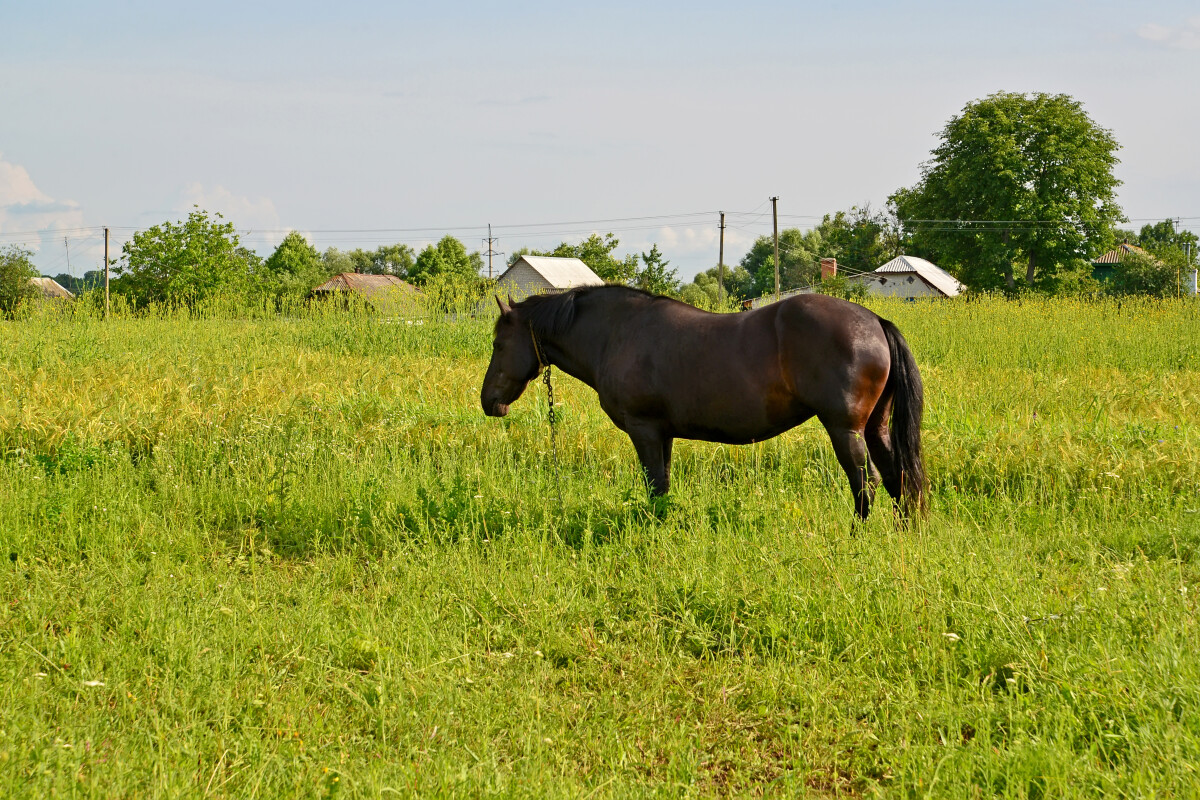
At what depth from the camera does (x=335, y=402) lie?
880 centimetres

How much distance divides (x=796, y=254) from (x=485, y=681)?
84.6 m

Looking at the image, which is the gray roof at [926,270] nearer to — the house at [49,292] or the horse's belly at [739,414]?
the house at [49,292]

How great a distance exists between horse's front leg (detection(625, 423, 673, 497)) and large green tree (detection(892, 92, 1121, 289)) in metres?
45.8

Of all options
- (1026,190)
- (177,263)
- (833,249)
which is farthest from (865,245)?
(177,263)

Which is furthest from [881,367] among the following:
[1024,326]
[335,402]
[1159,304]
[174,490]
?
[1159,304]

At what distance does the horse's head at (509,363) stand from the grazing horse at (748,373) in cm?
13

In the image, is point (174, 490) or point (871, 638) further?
point (174, 490)

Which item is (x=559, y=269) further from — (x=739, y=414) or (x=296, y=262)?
(x=739, y=414)

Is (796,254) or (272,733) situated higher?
(796,254)

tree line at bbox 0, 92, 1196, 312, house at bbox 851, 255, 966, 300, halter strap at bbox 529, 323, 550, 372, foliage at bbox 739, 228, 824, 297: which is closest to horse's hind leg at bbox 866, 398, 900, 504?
halter strap at bbox 529, 323, 550, 372

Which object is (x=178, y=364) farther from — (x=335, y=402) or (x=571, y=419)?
(x=571, y=419)

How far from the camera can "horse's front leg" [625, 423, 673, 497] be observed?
225 inches

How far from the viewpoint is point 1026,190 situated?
46.1m

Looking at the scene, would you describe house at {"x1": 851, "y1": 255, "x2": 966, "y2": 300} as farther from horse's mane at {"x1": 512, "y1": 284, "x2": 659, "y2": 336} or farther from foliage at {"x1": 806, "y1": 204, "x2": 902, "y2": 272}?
horse's mane at {"x1": 512, "y1": 284, "x2": 659, "y2": 336}
